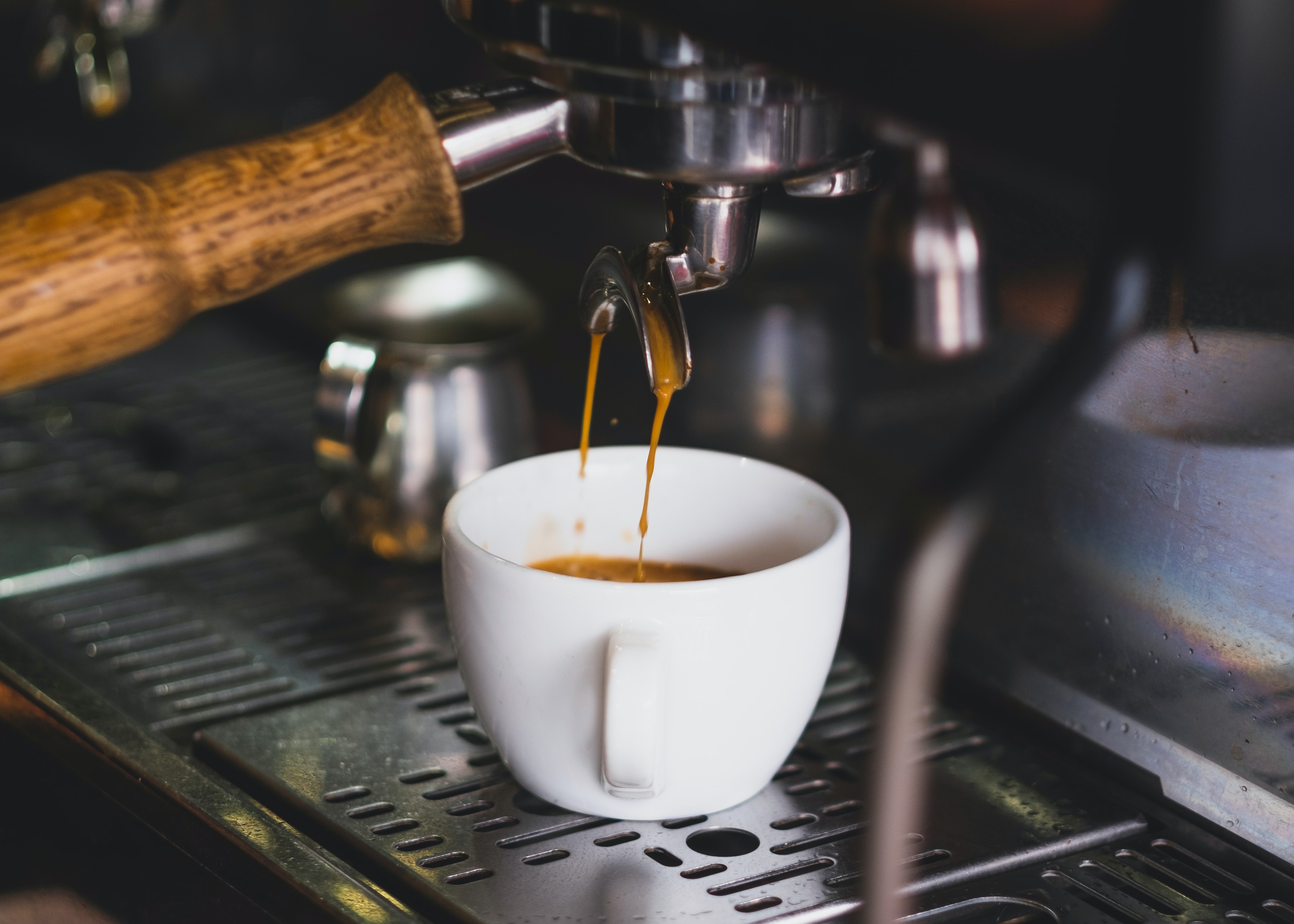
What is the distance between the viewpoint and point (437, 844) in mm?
466

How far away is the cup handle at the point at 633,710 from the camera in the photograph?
43 centimetres

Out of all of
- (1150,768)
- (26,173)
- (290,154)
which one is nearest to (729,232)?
(290,154)

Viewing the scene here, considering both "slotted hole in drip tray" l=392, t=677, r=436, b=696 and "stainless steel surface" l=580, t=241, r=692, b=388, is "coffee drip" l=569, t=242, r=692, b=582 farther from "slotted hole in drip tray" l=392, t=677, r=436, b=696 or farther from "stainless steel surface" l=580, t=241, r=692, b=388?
"slotted hole in drip tray" l=392, t=677, r=436, b=696

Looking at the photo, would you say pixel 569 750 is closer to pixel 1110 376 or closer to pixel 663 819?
pixel 663 819

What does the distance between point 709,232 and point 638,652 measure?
128 millimetres

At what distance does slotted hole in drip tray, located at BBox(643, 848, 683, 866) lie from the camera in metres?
0.46

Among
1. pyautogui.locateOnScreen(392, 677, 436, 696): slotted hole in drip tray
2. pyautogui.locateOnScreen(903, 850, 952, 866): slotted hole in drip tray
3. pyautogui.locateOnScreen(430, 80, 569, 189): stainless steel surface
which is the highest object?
pyautogui.locateOnScreen(430, 80, 569, 189): stainless steel surface

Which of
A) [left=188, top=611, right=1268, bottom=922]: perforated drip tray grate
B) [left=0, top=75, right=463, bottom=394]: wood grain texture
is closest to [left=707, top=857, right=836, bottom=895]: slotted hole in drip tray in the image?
[left=188, top=611, right=1268, bottom=922]: perforated drip tray grate

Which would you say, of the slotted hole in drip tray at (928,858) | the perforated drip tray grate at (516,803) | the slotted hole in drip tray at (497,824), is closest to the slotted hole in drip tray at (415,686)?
the perforated drip tray grate at (516,803)

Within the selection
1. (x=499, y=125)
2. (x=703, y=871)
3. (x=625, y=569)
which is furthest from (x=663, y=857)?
(x=499, y=125)

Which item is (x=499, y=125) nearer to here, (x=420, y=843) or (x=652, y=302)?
(x=652, y=302)

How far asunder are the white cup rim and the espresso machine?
0.04 metres

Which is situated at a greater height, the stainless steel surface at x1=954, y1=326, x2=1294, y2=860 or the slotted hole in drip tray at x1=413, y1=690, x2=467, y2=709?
the stainless steel surface at x1=954, y1=326, x2=1294, y2=860

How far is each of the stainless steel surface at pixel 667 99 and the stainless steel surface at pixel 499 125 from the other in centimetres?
1
